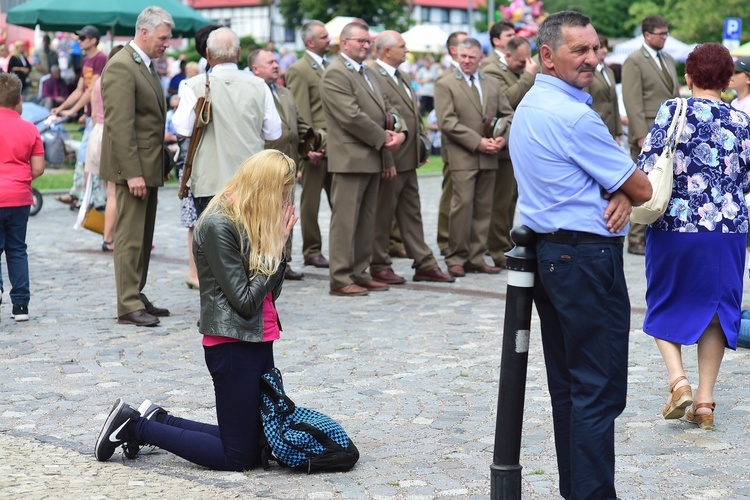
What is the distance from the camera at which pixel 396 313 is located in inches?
378

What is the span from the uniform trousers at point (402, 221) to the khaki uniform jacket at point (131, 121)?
2738mm

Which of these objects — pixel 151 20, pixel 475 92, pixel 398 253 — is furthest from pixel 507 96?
pixel 151 20

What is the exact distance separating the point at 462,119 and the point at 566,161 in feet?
22.5

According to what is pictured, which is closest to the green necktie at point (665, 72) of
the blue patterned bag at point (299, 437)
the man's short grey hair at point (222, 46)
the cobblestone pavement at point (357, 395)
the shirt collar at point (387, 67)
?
the cobblestone pavement at point (357, 395)

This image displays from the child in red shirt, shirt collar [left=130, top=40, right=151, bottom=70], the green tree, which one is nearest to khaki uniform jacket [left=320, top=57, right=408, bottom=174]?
shirt collar [left=130, top=40, right=151, bottom=70]

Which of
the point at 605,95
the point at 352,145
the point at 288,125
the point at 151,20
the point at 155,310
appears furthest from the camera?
the point at 605,95

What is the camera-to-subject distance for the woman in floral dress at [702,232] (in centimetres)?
622

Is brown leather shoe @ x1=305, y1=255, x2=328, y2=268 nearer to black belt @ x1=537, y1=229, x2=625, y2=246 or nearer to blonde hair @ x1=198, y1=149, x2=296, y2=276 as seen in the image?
blonde hair @ x1=198, y1=149, x2=296, y2=276

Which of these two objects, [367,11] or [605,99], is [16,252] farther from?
[367,11]

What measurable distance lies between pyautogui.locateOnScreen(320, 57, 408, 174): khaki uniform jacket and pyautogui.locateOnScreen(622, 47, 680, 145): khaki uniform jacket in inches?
132

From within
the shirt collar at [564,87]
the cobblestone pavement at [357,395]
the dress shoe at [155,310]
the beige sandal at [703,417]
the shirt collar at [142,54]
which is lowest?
the dress shoe at [155,310]

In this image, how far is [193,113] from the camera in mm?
9117

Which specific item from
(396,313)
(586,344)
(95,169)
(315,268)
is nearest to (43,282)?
(95,169)

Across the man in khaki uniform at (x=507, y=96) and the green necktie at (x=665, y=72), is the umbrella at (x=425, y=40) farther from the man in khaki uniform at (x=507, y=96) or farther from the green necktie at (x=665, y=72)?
the man in khaki uniform at (x=507, y=96)
